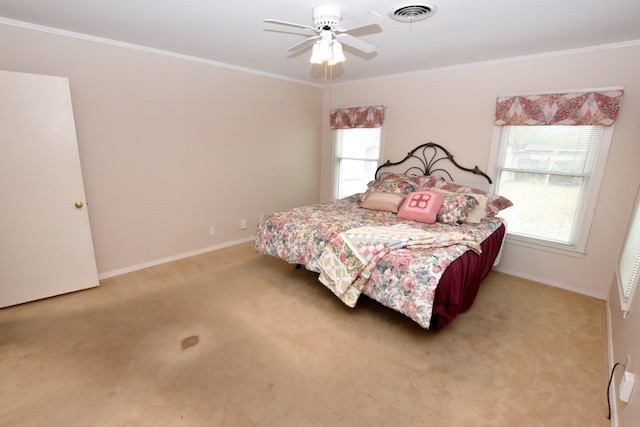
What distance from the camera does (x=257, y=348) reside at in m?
2.15

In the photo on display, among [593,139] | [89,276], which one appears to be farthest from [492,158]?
[89,276]

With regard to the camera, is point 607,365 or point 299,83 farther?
point 299,83

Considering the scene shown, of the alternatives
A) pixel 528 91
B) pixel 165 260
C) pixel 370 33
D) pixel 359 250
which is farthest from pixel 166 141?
pixel 528 91

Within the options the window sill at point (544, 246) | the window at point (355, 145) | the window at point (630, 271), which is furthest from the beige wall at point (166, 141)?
the window at point (630, 271)

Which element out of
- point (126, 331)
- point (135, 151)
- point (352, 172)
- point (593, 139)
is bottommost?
point (126, 331)

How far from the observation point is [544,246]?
3.22 metres

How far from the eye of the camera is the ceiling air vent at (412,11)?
2.01 metres

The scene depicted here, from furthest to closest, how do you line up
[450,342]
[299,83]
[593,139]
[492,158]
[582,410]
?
[299,83]
[492,158]
[593,139]
[450,342]
[582,410]

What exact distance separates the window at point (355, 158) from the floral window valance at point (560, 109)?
168 centimetres

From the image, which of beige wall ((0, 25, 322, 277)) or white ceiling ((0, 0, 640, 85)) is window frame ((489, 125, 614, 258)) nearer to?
white ceiling ((0, 0, 640, 85))

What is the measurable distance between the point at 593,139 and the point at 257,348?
3566mm

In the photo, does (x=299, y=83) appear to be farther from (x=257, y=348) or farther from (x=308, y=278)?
(x=257, y=348)

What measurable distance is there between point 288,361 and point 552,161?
10.6ft

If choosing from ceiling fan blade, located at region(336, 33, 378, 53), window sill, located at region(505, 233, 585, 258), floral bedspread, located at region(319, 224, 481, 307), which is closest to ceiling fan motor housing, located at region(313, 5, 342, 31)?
ceiling fan blade, located at region(336, 33, 378, 53)
